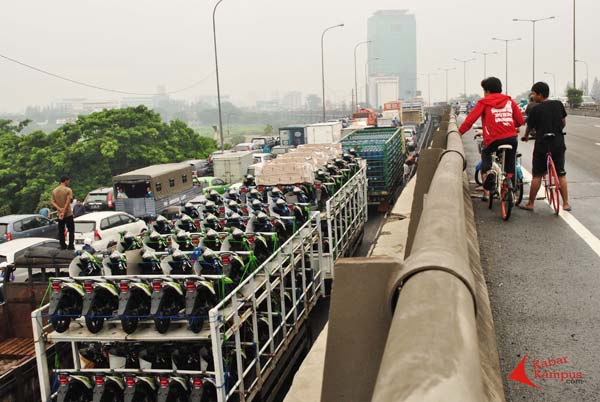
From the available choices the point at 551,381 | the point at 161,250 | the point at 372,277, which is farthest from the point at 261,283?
the point at 372,277

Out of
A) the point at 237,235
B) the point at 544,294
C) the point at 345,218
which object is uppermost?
the point at 544,294

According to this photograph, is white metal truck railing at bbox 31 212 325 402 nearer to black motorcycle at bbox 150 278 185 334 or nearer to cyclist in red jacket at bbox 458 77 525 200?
black motorcycle at bbox 150 278 185 334

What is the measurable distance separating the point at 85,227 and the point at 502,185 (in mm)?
16026

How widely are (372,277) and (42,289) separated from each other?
1022 cm

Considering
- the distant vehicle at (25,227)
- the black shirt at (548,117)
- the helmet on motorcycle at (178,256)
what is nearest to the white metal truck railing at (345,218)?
the helmet on motorcycle at (178,256)

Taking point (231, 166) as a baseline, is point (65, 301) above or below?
above

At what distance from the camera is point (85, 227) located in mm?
20719

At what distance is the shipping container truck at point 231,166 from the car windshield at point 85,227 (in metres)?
13.6

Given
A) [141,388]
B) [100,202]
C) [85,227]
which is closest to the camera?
[141,388]

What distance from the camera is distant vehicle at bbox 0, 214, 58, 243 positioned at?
21297 millimetres

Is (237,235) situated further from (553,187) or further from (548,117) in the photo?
(548,117)

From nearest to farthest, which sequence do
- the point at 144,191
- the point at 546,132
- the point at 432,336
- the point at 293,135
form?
the point at 432,336, the point at 546,132, the point at 144,191, the point at 293,135

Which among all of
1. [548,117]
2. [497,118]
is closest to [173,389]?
[497,118]

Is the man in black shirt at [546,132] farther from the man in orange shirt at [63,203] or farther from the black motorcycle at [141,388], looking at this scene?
the man in orange shirt at [63,203]
